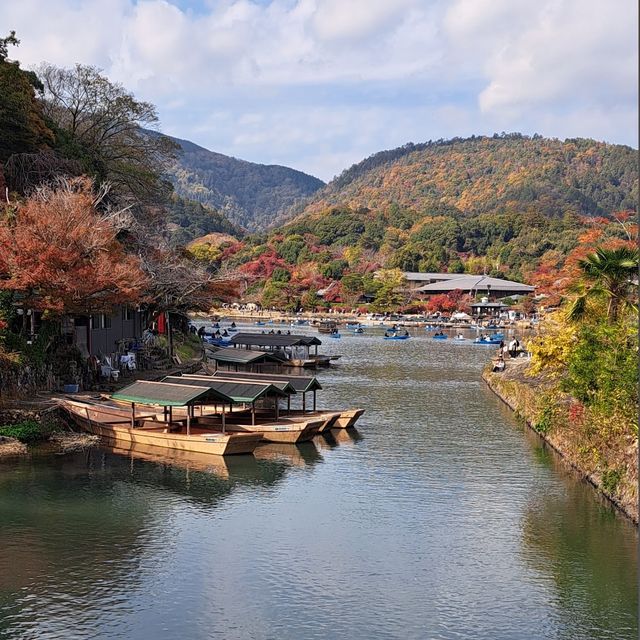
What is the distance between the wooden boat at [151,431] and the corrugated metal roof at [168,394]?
3.39ft

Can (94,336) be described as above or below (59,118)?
below

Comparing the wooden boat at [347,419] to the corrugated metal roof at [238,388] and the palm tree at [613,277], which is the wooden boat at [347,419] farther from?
the palm tree at [613,277]

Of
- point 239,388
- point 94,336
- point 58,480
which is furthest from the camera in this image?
point 94,336

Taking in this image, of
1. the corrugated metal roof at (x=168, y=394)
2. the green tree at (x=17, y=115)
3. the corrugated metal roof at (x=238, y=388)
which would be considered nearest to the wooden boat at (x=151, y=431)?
the corrugated metal roof at (x=168, y=394)

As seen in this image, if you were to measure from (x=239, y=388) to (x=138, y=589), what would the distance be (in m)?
13.5

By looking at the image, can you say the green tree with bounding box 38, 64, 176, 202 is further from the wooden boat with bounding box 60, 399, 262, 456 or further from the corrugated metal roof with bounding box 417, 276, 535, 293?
the corrugated metal roof with bounding box 417, 276, 535, 293

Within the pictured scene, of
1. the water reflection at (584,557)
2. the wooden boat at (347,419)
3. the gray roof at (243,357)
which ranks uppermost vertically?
the gray roof at (243,357)

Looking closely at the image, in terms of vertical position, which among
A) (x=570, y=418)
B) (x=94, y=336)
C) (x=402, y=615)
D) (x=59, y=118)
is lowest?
(x=402, y=615)

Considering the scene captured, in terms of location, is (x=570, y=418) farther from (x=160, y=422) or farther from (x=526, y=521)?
(x=160, y=422)

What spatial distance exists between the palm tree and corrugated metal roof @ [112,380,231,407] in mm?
13581

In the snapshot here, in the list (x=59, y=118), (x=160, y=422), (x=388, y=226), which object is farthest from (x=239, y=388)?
(x=388, y=226)

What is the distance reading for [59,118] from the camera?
177 feet

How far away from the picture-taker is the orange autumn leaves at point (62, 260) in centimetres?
3012

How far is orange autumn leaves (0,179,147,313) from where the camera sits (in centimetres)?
3012
